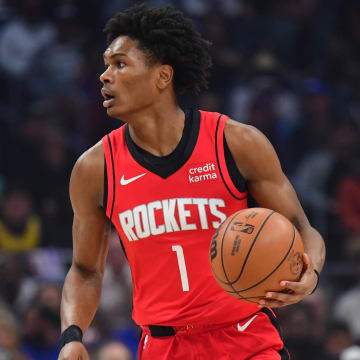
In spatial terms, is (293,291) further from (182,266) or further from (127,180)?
(127,180)

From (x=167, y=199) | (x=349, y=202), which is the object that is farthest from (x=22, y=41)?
(x=167, y=199)

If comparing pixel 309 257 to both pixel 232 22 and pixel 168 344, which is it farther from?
pixel 232 22

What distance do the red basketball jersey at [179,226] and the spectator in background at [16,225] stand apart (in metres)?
4.48

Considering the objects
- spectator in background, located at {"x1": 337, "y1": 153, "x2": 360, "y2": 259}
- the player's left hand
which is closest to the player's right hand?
the player's left hand

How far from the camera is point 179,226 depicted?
397cm

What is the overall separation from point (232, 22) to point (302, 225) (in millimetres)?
6929

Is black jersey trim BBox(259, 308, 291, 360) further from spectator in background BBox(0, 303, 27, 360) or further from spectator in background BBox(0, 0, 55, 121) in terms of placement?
spectator in background BBox(0, 0, 55, 121)

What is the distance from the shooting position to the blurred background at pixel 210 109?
25.9 ft

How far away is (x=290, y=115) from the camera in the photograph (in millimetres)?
10039

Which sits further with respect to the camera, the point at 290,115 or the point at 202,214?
the point at 290,115

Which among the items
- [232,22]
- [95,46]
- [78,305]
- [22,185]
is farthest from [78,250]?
[232,22]

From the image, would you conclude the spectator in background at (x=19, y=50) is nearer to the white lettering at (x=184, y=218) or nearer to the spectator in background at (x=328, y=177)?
the spectator in background at (x=328, y=177)

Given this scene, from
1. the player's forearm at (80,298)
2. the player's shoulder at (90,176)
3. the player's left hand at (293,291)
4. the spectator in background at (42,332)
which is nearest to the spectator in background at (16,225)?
the spectator in background at (42,332)

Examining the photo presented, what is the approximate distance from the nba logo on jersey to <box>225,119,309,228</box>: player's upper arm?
0.41 feet
